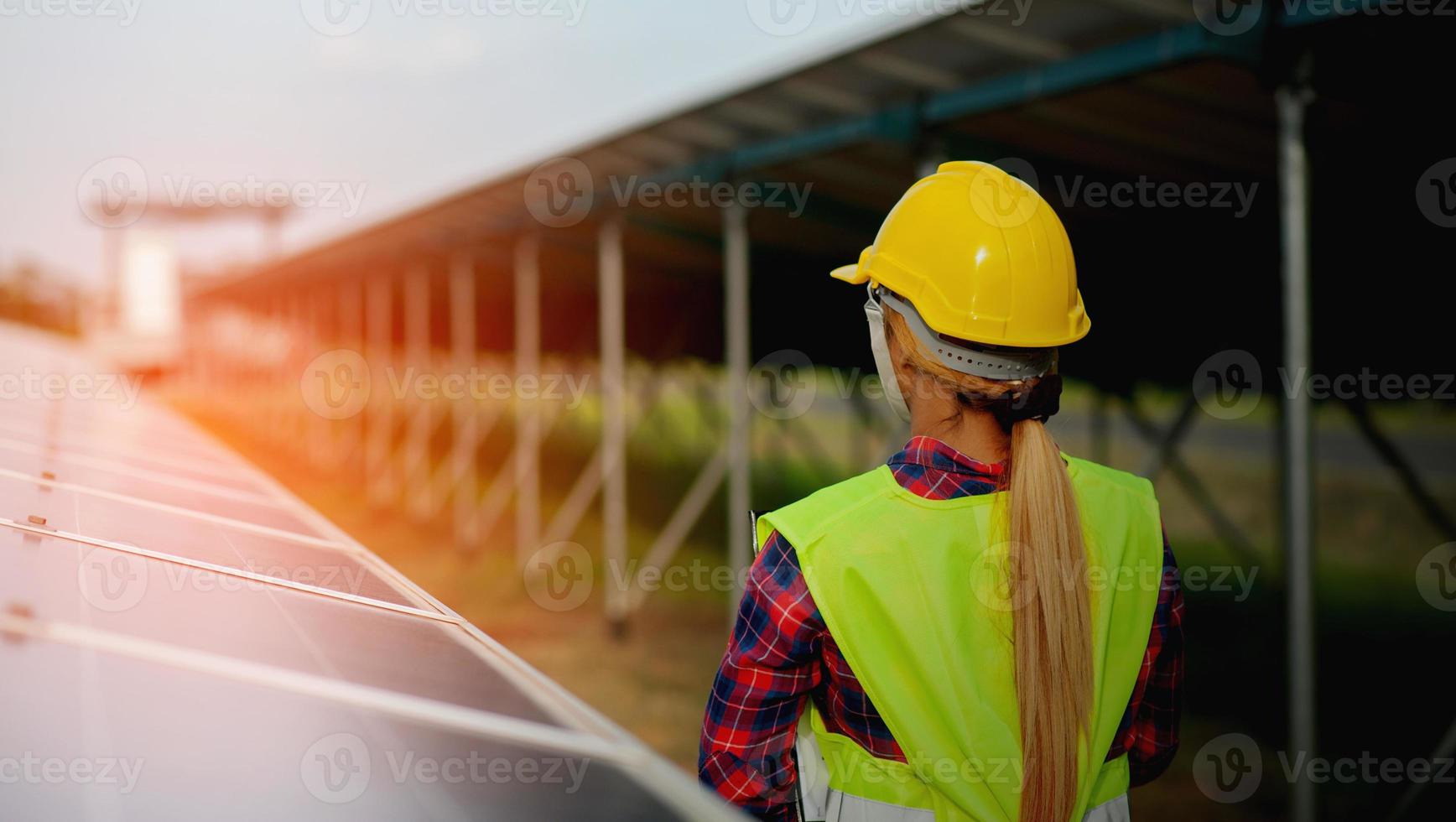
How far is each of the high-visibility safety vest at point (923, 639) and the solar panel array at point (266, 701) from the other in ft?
1.41

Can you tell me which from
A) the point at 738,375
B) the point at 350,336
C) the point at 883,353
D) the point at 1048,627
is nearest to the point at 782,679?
the point at 1048,627

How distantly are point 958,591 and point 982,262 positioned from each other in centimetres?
53

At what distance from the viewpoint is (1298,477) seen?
4.11m

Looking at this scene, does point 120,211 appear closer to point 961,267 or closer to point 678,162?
point 678,162

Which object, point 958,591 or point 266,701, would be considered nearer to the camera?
point 266,701

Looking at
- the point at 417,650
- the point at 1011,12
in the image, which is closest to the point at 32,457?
the point at 417,650

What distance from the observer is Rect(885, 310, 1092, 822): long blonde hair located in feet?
5.73

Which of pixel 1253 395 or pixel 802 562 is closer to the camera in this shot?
pixel 802 562

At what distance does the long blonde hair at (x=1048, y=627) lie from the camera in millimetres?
1745

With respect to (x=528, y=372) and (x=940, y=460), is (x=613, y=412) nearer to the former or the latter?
(x=528, y=372)

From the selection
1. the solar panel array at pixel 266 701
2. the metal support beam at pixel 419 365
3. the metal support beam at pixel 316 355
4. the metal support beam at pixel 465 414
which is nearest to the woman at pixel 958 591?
the solar panel array at pixel 266 701

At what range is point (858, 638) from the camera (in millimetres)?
1700

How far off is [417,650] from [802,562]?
0.61m

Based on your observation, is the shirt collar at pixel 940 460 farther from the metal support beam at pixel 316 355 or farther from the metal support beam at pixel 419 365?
the metal support beam at pixel 316 355
